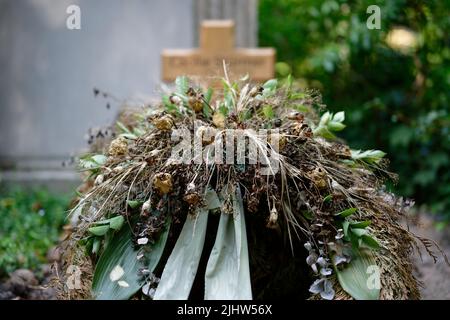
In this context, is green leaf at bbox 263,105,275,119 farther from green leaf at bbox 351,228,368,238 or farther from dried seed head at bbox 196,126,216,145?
green leaf at bbox 351,228,368,238

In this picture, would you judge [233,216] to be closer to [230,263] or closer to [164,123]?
[230,263]

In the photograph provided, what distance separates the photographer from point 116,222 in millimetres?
2020

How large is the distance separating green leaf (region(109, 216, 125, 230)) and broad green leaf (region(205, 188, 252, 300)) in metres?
0.30

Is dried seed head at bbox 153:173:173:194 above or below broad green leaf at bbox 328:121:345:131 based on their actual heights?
below

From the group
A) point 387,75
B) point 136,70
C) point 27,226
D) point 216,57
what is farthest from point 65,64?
point 387,75

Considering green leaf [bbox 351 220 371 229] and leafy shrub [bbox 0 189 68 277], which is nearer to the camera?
green leaf [bbox 351 220 371 229]

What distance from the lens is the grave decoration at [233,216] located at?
1938 mm

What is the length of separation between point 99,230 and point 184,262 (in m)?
0.28

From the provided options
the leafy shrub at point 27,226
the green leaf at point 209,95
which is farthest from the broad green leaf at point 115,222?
the leafy shrub at point 27,226

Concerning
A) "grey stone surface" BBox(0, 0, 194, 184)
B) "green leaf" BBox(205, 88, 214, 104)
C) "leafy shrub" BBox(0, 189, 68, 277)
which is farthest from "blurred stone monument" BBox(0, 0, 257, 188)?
"green leaf" BBox(205, 88, 214, 104)

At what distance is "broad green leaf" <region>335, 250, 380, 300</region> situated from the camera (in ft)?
6.17

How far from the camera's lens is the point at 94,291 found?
78.0 inches

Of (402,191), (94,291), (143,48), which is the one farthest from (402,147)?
(94,291)

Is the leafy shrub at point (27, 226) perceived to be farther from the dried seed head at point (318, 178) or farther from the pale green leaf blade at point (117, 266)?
the dried seed head at point (318, 178)
